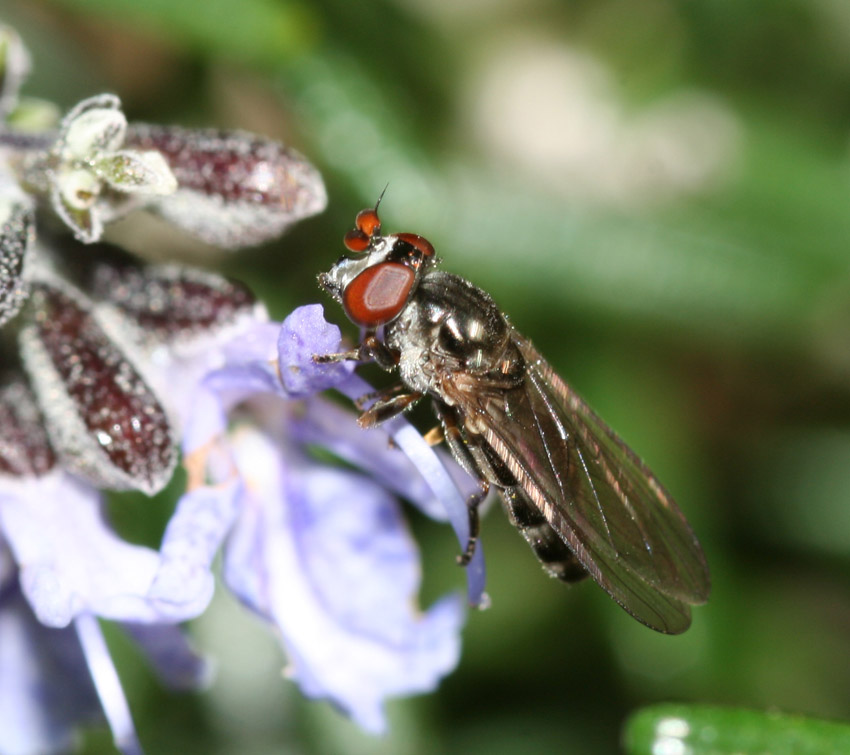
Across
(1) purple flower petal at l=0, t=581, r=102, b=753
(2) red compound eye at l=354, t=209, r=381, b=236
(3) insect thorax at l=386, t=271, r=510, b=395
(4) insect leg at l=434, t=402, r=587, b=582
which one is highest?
(2) red compound eye at l=354, t=209, r=381, b=236

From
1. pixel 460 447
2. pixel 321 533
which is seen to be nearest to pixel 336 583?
pixel 321 533

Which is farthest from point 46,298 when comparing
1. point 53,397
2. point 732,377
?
point 732,377

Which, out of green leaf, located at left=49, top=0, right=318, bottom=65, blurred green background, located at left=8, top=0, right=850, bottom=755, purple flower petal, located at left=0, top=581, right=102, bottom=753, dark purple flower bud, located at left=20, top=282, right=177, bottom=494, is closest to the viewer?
dark purple flower bud, located at left=20, top=282, right=177, bottom=494

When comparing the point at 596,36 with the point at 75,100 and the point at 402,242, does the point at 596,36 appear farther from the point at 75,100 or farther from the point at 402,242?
the point at 402,242

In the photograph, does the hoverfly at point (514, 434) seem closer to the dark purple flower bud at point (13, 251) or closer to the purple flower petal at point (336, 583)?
the purple flower petal at point (336, 583)

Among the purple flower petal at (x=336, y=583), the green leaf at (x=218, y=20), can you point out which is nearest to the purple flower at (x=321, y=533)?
the purple flower petal at (x=336, y=583)

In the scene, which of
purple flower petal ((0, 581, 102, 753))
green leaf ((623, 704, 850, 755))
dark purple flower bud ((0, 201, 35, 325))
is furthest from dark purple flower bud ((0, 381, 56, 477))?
green leaf ((623, 704, 850, 755))

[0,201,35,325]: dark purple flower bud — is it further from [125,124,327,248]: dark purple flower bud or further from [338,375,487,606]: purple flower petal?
[338,375,487,606]: purple flower petal
